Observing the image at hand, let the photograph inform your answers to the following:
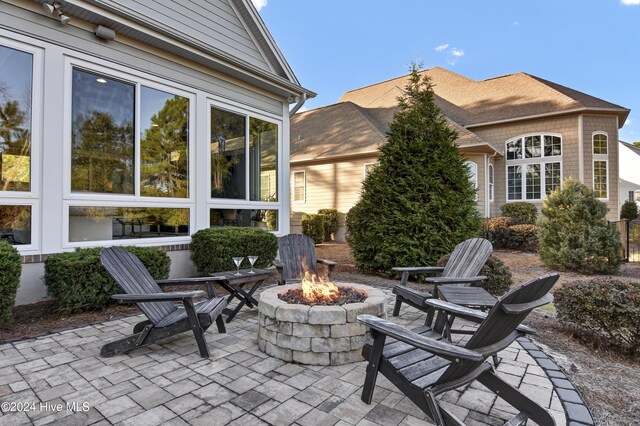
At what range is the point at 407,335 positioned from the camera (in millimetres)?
2021

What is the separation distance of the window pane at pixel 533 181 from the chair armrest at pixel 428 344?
14391 mm

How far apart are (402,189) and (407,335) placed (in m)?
4.90

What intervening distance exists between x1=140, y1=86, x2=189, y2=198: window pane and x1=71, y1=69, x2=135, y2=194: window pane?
21 centimetres

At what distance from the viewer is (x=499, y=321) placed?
1864 mm

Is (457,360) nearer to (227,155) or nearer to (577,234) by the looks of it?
(227,155)

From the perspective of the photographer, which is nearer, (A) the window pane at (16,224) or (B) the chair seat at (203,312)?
(B) the chair seat at (203,312)

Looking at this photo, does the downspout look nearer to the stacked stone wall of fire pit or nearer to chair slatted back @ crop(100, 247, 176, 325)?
chair slatted back @ crop(100, 247, 176, 325)

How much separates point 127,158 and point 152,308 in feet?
10.8

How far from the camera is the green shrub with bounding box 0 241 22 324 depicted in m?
3.50

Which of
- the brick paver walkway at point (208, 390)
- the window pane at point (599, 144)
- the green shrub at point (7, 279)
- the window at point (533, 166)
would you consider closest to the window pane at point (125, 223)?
the green shrub at point (7, 279)

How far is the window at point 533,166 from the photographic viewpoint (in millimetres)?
13523

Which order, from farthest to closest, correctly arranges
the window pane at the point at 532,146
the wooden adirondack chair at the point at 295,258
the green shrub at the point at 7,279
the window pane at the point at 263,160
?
the window pane at the point at 532,146
the window pane at the point at 263,160
the wooden adirondack chair at the point at 295,258
the green shrub at the point at 7,279

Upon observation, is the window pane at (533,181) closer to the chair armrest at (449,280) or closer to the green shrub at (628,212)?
the green shrub at (628,212)

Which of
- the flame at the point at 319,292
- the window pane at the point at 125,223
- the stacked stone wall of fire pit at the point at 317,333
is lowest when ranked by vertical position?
the stacked stone wall of fire pit at the point at 317,333
